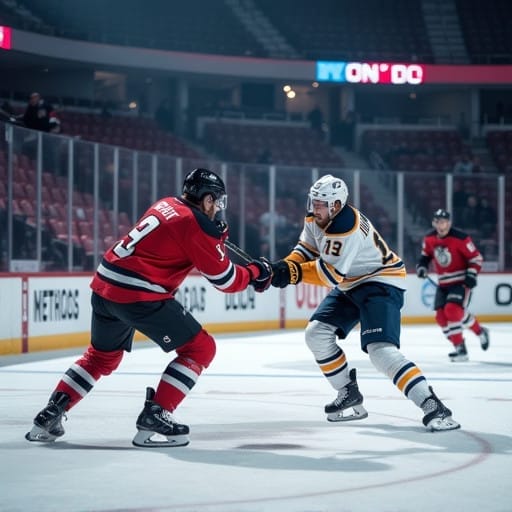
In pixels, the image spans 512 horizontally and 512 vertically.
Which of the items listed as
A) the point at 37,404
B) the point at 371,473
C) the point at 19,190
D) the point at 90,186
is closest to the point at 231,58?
the point at 90,186

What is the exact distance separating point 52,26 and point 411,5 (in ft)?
38.7

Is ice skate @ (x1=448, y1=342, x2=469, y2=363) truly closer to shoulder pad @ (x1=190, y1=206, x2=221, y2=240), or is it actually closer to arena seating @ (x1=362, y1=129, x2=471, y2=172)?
shoulder pad @ (x1=190, y1=206, x2=221, y2=240)

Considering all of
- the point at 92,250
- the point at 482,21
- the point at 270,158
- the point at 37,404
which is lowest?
the point at 37,404

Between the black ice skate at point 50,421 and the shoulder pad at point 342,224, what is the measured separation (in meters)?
1.71

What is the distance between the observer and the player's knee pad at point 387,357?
639cm

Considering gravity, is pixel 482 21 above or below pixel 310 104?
above

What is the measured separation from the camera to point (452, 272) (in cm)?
1226

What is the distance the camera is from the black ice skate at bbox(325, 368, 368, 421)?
22.3 feet

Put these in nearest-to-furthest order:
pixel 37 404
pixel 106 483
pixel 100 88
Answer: pixel 106 483 < pixel 37 404 < pixel 100 88

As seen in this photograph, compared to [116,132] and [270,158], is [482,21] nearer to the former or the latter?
[270,158]

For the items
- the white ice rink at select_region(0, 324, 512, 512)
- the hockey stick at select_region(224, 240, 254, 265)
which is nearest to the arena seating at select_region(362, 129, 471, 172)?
the white ice rink at select_region(0, 324, 512, 512)

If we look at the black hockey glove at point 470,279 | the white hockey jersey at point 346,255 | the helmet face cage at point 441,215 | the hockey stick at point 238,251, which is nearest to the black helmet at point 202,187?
the hockey stick at point 238,251

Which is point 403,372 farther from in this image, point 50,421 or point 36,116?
point 36,116

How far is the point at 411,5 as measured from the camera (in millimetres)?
34094
